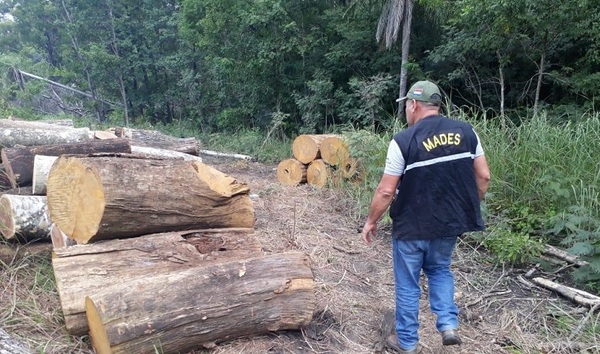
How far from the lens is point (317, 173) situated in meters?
7.60

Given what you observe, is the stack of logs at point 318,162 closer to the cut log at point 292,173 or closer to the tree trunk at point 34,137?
the cut log at point 292,173

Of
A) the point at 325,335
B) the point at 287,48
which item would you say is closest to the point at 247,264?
the point at 325,335

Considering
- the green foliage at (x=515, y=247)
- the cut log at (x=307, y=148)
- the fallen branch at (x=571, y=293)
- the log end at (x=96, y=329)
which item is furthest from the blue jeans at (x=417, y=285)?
the cut log at (x=307, y=148)

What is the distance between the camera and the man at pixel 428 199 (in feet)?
9.06

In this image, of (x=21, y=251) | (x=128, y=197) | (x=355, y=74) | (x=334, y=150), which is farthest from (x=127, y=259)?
(x=355, y=74)

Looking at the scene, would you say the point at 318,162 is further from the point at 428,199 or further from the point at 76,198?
the point at 428,199

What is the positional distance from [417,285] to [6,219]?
3.66m

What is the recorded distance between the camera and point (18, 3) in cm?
2962

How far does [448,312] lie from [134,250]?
2299mm

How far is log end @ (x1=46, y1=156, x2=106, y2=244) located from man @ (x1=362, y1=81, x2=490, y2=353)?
2.07 metres

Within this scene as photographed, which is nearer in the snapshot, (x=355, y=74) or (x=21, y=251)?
(x=21, y=251)

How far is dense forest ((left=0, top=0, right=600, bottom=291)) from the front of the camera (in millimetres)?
5051

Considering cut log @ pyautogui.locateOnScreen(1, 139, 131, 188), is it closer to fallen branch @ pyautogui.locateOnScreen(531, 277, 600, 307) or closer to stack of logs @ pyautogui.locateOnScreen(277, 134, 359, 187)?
stack of logs @ pyautogui.locateOnScreen(277, 134, 359, 187)

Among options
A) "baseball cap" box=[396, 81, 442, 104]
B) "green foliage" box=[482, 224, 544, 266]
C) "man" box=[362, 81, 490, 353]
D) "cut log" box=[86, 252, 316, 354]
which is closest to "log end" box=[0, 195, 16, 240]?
"cut log" box=[86, 252, 316, 354]
